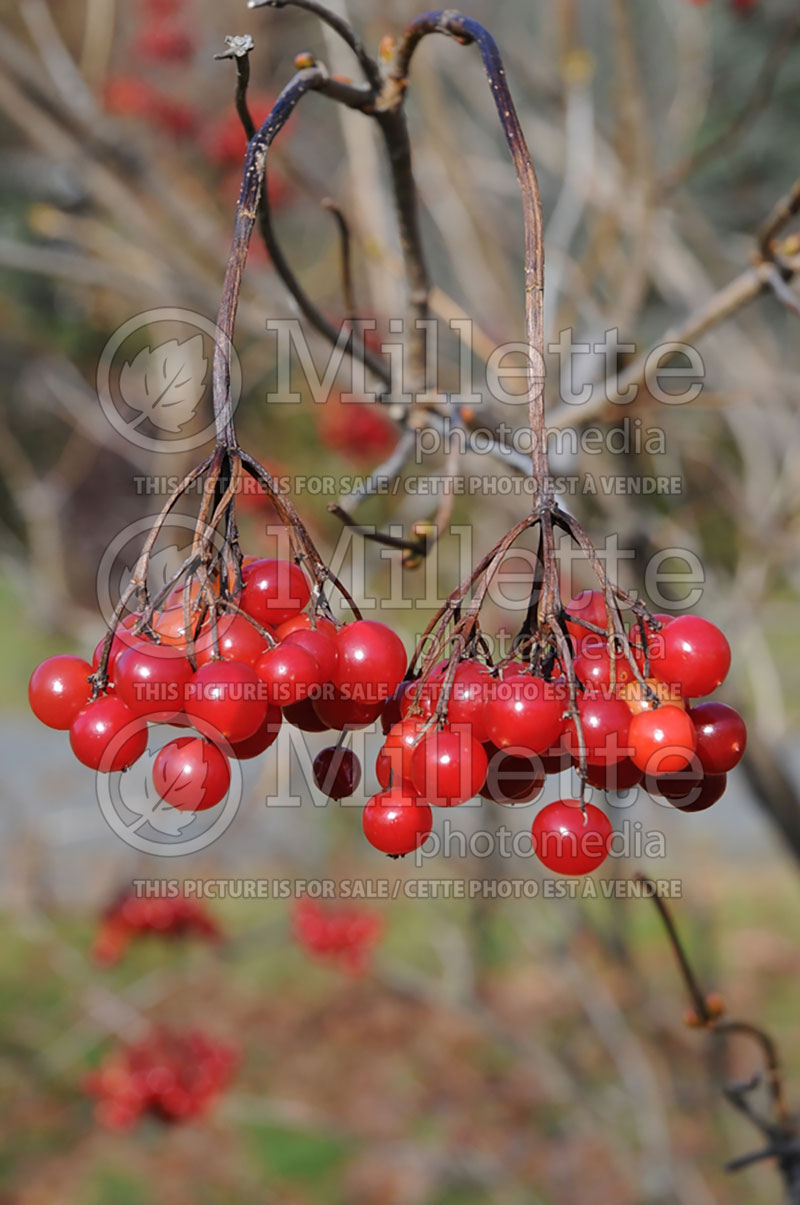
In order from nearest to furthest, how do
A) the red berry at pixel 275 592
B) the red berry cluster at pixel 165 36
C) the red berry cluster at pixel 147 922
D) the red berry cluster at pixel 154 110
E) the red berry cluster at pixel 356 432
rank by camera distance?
the red berry at pixel 275 592 → the red berry cluster at pixel 147 922 → the red berry cluster at pixel 356 432 → the red berry cluster at pixel 154 110 → the red berry cluster at pixel 165 36

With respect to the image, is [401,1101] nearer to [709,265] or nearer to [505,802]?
[709,265]

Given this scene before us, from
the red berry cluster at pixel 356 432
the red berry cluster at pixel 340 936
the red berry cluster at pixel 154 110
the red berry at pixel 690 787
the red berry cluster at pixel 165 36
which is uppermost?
the red berry cluster at pixel 165 36

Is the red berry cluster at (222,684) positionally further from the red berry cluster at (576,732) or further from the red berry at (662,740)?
the red berry at (662,740)

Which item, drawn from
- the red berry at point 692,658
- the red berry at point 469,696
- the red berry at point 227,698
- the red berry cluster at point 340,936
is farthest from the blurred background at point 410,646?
the red berry at point 227,698

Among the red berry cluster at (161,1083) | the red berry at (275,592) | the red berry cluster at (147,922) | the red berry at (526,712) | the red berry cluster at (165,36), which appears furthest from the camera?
the red berry cluster at (165,36)

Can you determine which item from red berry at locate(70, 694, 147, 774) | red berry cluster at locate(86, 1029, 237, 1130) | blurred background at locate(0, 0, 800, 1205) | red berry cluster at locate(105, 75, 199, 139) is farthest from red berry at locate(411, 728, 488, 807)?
red berry cluster at locate(105, 75, 199, 139)

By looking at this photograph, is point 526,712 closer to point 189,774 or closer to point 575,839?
point 575,839

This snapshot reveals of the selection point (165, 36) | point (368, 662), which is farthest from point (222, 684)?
point (165, 36)
